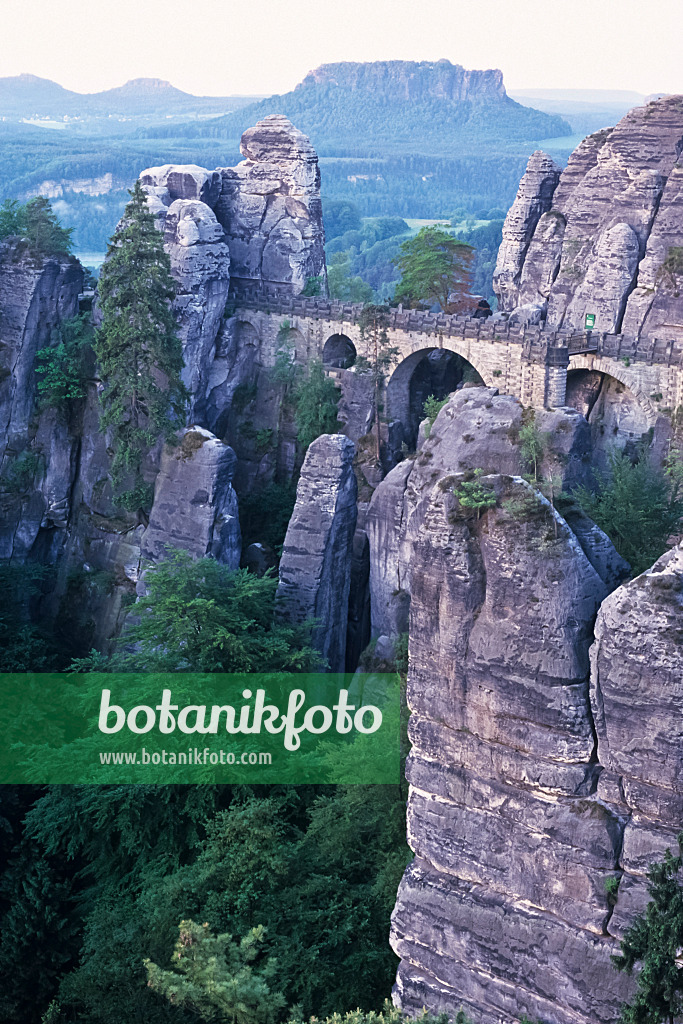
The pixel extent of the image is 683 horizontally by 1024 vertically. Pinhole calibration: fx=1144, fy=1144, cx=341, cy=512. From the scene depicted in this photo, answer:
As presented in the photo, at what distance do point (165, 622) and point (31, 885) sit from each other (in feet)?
21.0

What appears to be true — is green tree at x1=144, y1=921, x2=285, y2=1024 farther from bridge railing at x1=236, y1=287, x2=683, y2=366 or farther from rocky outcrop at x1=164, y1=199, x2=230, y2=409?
bridge railing at x1=236, y1=287, x2=683, y2=366

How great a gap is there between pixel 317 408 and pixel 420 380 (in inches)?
176

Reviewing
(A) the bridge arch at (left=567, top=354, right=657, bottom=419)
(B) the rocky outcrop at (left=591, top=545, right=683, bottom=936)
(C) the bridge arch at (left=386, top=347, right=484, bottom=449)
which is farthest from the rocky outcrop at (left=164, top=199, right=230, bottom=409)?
(B) the rocky outcrop at (left=591, top=545, right=683, bottom=936)

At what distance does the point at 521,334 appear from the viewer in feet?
126

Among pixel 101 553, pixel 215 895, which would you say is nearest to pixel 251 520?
pixel 101 553

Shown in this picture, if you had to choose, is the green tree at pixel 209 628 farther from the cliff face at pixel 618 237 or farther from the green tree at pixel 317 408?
the cliff face at pixel 618 237

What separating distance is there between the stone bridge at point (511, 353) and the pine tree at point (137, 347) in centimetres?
916

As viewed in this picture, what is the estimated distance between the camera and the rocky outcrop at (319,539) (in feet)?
102

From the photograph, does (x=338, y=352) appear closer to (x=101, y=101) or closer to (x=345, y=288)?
(x=345, y=288)

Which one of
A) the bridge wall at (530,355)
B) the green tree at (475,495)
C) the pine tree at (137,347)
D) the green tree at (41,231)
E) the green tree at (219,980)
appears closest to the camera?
the green tree at (475,495)

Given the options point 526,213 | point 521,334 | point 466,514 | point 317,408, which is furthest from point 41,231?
point 466,514

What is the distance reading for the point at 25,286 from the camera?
39.0m

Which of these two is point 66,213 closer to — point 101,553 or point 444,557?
point 101,553

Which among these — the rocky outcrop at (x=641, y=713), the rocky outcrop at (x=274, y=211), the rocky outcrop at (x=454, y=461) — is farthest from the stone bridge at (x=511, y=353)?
the rocky outcrop at (x=641, y=713)
